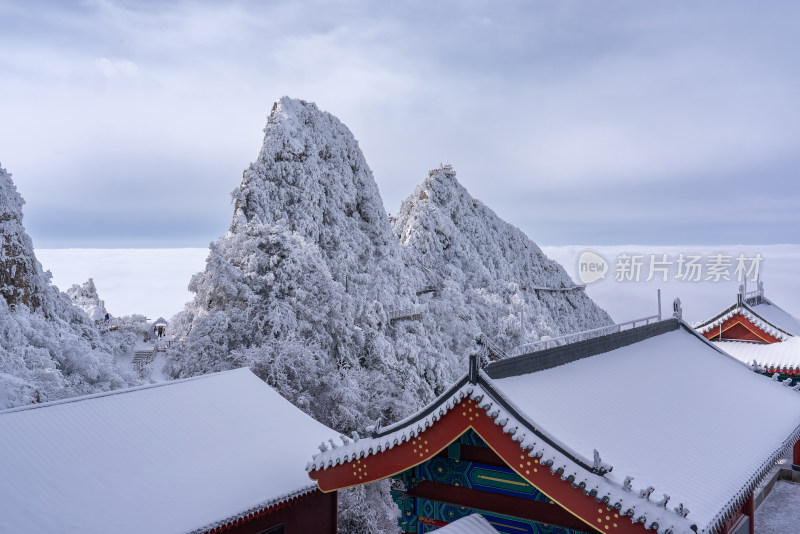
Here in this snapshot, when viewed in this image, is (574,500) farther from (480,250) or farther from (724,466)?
(480,250)

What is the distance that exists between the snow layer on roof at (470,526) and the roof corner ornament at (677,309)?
12.4 metres

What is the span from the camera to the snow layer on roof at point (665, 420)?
7.97 meters

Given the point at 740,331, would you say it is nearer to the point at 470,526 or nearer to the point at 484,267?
the point at 470,526

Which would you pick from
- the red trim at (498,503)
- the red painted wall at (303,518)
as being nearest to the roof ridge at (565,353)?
the red trim at (498,503)

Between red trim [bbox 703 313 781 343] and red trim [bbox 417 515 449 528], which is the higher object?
red trim [bbox 703 313 781 343]

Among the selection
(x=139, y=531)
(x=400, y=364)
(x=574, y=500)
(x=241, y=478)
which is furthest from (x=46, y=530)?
(x=400, y=364)

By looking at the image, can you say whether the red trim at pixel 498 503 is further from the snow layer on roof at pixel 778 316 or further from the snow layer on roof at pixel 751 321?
the snow layer on roof at pixel 778 316

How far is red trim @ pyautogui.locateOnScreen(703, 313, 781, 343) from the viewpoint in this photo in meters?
25.3

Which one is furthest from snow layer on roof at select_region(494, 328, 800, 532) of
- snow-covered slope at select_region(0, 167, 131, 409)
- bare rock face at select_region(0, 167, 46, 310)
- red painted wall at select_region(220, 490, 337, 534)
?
bare rock face at select_region(0, 167, 46, 310)

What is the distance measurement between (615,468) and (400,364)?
2141cm

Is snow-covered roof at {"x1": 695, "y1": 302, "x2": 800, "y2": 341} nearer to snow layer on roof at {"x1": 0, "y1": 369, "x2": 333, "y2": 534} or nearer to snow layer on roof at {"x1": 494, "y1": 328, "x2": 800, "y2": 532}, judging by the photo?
snow layer on roof at {"x1": 494, "y1": 328, "x2": 800, "y2": 532}

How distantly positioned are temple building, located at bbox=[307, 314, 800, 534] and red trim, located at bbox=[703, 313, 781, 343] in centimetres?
1499

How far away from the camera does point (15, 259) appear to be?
22.5 meters

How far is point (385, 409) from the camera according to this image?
1024 inches
